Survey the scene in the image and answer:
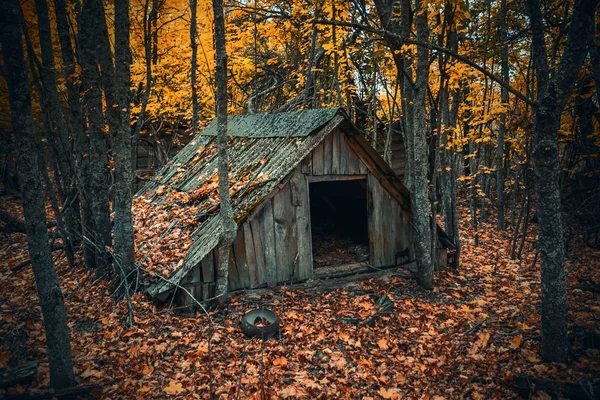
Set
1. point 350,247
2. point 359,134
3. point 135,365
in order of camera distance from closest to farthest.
Result: point 135,365 → point 359,134 → point 350,247

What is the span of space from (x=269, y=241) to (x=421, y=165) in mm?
3425

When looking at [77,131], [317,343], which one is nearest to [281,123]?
[77,131]

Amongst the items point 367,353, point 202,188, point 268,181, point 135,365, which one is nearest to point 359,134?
point 268,181

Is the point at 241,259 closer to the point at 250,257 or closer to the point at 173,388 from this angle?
the point at 250,257

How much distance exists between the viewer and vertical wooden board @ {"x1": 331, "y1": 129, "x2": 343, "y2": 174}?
309 inches

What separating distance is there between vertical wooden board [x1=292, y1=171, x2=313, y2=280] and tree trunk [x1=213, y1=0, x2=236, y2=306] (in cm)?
168

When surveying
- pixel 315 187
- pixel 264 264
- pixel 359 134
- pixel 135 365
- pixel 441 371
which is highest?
pixel 359 134

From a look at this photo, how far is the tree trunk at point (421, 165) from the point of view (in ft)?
23.5

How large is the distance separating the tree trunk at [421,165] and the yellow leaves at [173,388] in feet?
17.6

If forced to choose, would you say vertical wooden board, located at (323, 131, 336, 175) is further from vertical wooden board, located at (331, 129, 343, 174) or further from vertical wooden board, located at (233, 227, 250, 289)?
vertical wooden board, located at (233, 227, 250, 289)

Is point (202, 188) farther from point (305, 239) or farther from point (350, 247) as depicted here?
point (350, 247)

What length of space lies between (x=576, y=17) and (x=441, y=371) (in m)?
4.80

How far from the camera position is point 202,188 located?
8711 mm

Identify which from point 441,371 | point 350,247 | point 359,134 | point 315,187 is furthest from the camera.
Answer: point 315,187
